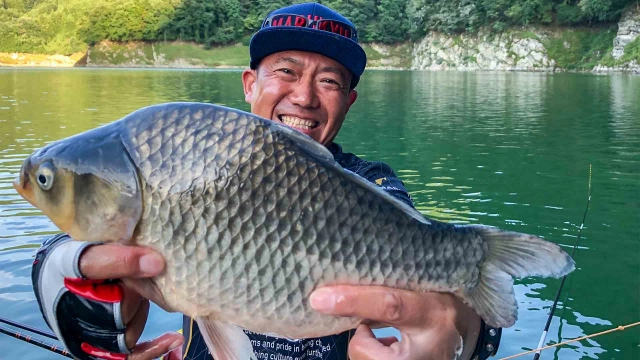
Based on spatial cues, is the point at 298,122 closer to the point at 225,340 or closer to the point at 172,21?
the point at 225,340

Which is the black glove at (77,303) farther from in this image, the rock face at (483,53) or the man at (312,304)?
the rock face at (483,53)

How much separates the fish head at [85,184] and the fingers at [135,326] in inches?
16.3

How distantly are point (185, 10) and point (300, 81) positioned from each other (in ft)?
333

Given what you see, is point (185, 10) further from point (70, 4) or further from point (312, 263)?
point (312, 263)

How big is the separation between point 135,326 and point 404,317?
0.94 m

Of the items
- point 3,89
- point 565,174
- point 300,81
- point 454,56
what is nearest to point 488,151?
point 565,174

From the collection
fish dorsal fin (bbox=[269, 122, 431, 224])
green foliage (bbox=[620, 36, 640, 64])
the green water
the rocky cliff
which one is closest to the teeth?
fish dorsal fin (bbox=[269, 122, 431, 224])

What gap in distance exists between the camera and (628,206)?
35.3 ft

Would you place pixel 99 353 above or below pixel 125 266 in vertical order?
below

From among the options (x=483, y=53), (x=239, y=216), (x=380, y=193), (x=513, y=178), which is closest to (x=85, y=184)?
(x=239, y=216)

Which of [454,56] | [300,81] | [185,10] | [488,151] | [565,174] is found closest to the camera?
[300,81]

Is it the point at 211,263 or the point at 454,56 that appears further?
the point at 454,56

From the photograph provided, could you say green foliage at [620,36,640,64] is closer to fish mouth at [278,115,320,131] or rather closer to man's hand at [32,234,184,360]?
fish mouth at [278,115,320,131]

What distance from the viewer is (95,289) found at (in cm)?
181
